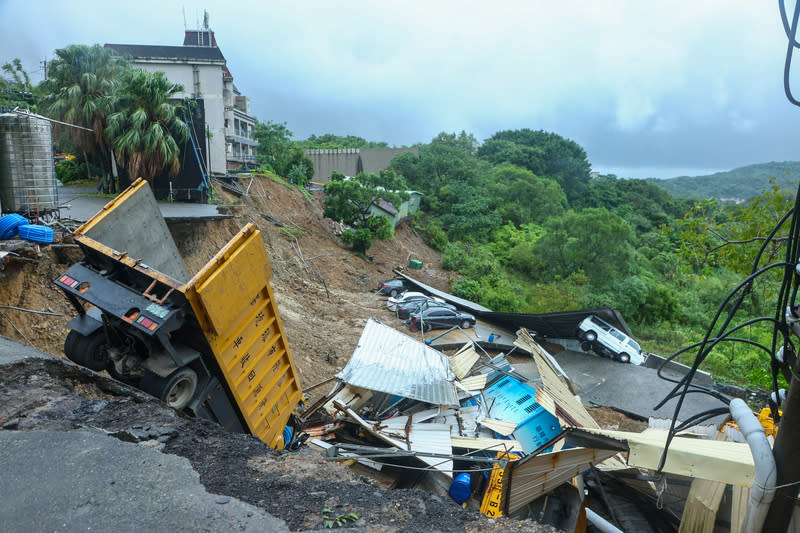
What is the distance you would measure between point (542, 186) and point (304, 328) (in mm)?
31742

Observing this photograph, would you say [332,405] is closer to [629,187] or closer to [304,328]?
[304,328]

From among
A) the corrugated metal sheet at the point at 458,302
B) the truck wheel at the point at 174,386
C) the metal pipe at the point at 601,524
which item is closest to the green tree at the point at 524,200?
the corrugated metal sheet at the point at 458,302

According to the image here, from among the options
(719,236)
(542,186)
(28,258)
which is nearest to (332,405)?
(28,258)

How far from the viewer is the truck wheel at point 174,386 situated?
182 inches

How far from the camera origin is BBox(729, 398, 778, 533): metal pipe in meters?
2.62

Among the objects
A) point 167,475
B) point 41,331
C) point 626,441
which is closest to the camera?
point 167,475

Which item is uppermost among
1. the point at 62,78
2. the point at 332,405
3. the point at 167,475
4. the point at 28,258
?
the point at 62,78

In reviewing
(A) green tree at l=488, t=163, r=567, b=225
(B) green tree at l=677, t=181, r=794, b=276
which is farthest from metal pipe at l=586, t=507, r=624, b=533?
(A) green tree at l=488, t=163, r=567, b=225

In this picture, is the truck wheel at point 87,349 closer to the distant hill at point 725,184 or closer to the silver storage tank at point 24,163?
the silver storage tank at point 24,163

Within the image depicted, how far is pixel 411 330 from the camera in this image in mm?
16547

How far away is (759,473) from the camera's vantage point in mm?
2645

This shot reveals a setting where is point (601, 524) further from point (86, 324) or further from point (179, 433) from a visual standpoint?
point (86, 324)

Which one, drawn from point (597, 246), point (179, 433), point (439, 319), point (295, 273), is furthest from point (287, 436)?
point (597, 246)

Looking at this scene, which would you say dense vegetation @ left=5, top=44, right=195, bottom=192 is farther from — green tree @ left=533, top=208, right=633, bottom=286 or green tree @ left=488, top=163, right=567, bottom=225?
green tree @ left=488, top=163, right=567, bottom=225
